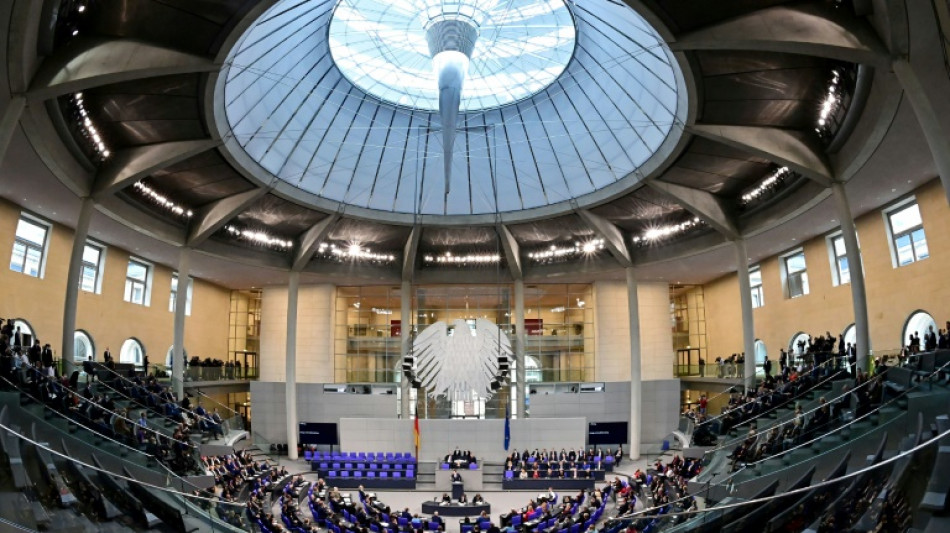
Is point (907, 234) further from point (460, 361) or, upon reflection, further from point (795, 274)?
point (460, 361)

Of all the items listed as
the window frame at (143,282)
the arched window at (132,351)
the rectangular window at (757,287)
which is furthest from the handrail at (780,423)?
the window frame at (143,282)

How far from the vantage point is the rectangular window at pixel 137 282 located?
35562mm

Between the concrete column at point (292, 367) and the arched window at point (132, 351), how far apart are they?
8.21 meters

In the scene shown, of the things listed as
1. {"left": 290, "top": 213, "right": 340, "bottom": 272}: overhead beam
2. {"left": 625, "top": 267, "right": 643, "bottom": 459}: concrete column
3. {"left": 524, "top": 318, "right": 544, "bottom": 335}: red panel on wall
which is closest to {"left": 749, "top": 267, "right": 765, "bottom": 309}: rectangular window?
{"left": 625, "top": 267, "right": 643, "bottom": 459}: concrete column

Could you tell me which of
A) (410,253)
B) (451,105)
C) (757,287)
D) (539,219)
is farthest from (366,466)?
(757,287)

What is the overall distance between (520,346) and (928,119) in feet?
93.9

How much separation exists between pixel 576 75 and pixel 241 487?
22204 millimetres

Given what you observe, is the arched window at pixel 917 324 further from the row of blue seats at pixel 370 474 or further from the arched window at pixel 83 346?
the arched window at pixel 83 346

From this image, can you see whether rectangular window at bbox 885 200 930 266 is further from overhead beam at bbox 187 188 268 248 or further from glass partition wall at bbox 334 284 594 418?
overhead beam at bbox 187 188 268 248

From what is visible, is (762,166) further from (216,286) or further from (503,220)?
(216,286)

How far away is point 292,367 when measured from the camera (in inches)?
1468

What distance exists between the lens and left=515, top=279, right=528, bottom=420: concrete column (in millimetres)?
40094

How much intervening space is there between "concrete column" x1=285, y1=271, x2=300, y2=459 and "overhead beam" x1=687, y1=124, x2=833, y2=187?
24509mm

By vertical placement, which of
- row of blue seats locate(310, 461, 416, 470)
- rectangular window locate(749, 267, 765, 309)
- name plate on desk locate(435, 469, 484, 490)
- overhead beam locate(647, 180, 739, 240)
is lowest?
name plate on desk locate(435, 469, 484, 490)
